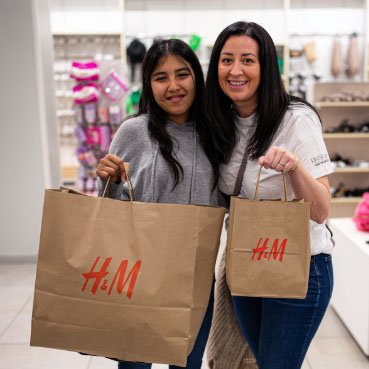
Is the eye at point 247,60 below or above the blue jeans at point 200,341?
above

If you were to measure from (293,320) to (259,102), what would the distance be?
0.63m

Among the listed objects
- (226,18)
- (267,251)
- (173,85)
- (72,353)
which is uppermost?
(226,18)

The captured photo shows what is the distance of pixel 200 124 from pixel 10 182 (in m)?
2.79

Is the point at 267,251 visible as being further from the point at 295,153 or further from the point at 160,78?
the point at 160,78

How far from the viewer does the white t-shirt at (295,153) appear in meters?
1.14

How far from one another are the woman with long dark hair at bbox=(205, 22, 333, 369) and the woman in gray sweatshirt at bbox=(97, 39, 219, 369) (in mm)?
57

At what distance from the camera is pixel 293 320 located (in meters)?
1.24

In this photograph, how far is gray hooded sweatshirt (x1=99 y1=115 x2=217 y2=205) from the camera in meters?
1.29

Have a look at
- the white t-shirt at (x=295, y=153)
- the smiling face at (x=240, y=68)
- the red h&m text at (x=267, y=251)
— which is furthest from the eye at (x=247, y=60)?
the red h&m text at (x=267, y=251)

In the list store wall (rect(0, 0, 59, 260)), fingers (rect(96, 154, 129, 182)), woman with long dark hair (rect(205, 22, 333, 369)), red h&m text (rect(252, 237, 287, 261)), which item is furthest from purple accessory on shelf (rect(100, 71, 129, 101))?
red h&m text (rect(252, 237, 287, 261))

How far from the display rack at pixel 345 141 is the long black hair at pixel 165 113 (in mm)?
3400

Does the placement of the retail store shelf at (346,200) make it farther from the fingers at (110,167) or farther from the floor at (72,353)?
the fingers at (110,167)

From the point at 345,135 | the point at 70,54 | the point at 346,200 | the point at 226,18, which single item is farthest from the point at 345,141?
the point at 70,54

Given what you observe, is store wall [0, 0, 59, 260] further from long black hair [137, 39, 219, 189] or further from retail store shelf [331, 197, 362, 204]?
retail store shelf [331, 197, 362, 204]
